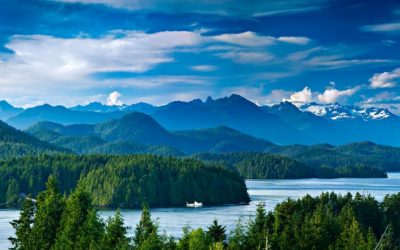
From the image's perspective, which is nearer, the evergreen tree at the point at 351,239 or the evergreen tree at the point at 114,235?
the evergreen tree at the point at 114,235

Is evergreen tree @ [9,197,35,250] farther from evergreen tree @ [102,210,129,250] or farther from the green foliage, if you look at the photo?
evergreen tree @ [102,210,129,250]

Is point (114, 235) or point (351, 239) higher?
point (114, 235)

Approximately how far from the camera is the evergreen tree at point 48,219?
77.5 m

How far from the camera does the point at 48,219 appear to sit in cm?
7844

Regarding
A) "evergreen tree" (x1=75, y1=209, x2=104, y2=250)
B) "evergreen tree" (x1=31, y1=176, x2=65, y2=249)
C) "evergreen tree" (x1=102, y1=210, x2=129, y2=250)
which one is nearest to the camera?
"evergreen tree" (x1=102, y1=210, x2=129, y2=250)

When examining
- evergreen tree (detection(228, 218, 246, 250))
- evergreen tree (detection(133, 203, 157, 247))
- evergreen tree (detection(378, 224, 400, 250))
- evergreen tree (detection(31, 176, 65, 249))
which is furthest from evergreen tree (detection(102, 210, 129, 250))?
evergreen tree (detection(378, 224, 400, 250))

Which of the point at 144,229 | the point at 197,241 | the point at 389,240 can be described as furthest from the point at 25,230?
the point at 389,240

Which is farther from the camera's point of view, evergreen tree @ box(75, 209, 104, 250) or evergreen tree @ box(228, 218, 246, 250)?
evergreen tree @ box(228, 218, 246, 250)

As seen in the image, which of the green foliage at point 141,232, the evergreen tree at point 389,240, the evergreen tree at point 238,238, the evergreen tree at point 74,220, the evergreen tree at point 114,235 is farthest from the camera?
the evergreen tree at point 389,240

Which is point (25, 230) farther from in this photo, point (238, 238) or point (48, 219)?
point (238, 238)

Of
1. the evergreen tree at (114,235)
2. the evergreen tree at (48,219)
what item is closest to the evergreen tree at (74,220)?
the evergreen tree at (114,235)

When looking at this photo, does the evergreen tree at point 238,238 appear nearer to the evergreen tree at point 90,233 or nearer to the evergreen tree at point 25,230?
the evergreen tree at point 90,233

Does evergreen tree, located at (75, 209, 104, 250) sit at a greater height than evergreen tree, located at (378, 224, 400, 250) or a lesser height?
greater

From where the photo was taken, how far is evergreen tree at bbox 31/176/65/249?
77500 millimetres
